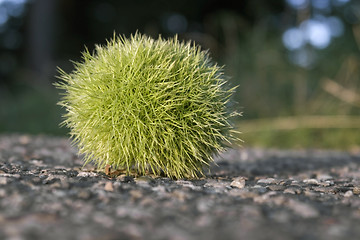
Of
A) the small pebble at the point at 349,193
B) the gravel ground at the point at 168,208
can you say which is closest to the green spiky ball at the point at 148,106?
the gravel ground at the point at 168,208

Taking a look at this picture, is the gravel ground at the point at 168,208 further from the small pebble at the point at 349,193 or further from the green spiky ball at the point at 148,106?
the green spiky ball at the point at 148,106

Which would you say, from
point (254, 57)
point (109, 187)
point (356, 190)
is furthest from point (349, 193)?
point (254, 57)

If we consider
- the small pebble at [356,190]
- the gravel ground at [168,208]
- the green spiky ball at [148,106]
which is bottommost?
the small pebble at [356,190]

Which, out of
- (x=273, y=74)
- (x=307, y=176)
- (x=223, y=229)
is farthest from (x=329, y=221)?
(x=273, y=74)

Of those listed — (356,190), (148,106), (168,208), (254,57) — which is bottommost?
(356,190)

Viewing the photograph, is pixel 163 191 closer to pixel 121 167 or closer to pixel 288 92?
pixel 121 167

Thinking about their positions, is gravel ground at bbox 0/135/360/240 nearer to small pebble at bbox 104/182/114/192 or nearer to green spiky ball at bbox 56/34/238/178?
small pebble at bbox 104/182/114/192

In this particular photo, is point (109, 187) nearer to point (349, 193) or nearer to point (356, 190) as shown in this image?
point (349, 193)
